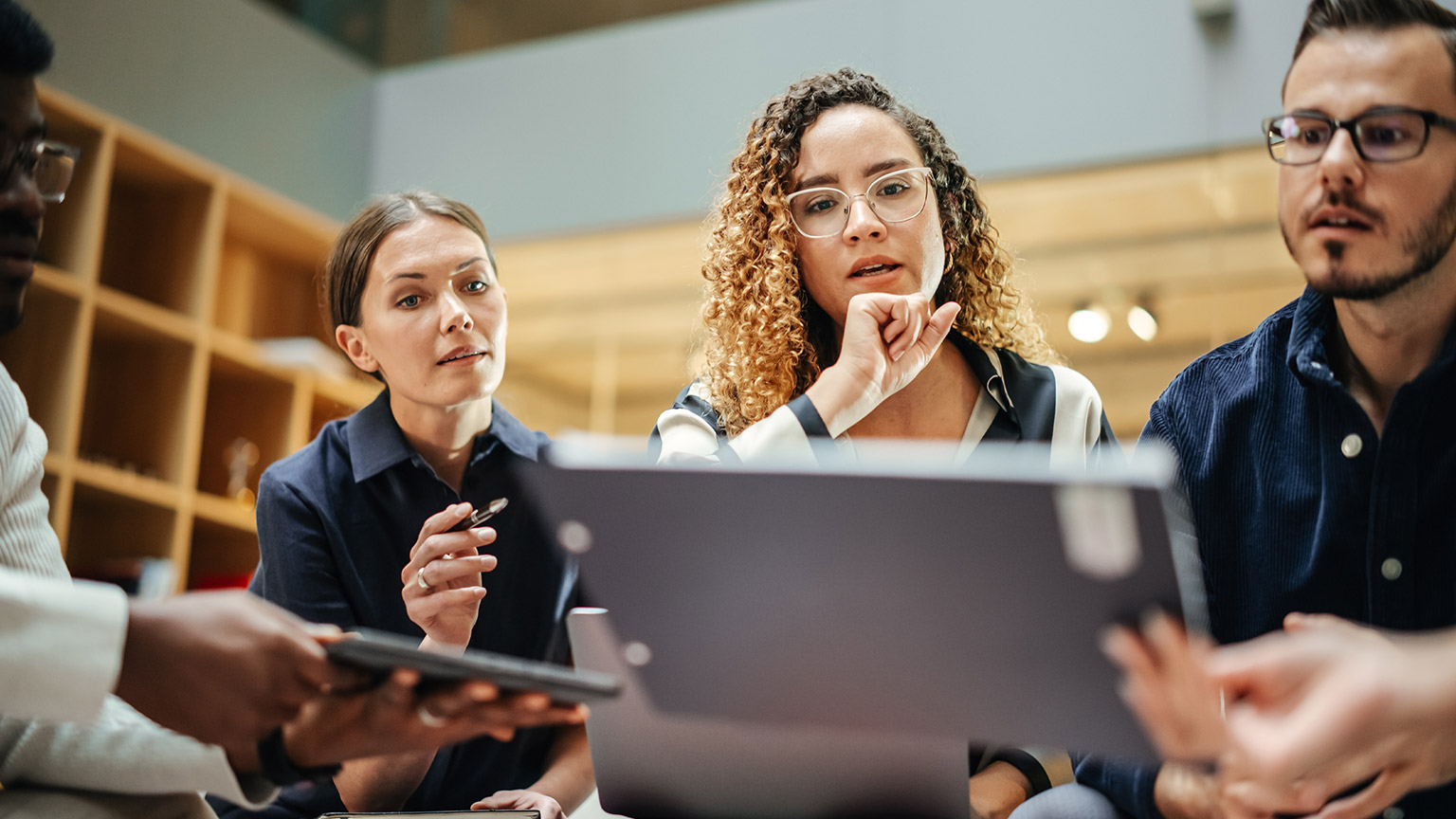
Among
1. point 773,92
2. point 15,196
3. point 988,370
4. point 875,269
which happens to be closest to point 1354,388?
point 988,370

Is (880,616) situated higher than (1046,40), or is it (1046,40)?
(1046,40)

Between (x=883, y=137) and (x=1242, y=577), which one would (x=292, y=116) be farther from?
(x=1242, y=577)

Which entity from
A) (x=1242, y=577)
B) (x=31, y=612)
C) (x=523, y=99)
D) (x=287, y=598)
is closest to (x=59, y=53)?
(x=523, y=99)

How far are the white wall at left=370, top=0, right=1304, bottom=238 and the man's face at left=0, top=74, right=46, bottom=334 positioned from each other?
262 centimetres

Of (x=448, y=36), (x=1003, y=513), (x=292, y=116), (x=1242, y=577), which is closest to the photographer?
(x=1003, y=513)

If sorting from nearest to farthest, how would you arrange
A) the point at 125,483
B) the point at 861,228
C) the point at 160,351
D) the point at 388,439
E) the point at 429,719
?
the point at 429,719
the point at 861,228
the point at 388,439
the point at 125,483
the point at 160,351

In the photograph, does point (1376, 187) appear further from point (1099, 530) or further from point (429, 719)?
point (429, 719)

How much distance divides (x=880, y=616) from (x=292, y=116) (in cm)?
425

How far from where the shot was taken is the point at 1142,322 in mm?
4078

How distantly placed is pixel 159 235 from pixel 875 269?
10.1 feet

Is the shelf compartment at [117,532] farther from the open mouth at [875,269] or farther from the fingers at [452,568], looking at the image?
the open mouth at [875,269]

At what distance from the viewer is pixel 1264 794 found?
94 centimetres

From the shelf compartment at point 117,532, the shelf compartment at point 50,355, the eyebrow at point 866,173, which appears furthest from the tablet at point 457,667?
the shelf compartment at point 117,532

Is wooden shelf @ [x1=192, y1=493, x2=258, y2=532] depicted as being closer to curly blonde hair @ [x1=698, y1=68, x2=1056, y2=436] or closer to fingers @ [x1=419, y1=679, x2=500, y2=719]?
curly blonde hair @ [x1=698, y1=68, x2=1056, y2=436]
